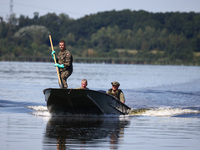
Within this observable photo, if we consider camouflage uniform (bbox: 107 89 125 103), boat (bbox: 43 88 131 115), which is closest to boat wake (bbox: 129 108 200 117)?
camouflage uniform (bbox: 107 89 125 103)

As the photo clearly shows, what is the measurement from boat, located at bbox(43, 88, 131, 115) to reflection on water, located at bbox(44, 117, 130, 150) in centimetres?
50

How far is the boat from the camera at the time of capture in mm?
18672

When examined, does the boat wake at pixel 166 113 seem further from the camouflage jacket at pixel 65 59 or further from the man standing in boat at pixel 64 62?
the camouflage jacket at pixel 65 59

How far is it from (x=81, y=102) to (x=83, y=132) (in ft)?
13.7

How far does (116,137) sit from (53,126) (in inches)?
116

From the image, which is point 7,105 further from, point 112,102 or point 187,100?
point 187,100

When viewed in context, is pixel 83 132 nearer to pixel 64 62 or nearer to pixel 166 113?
pixel 64 62

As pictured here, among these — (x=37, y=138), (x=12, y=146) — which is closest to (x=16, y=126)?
(x=37, y=138)

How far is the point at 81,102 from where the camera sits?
1925 centimetres

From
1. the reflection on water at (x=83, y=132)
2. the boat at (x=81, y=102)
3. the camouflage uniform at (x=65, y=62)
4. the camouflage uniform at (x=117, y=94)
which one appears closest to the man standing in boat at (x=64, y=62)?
the camouflage uniform at (x=65, y=62)

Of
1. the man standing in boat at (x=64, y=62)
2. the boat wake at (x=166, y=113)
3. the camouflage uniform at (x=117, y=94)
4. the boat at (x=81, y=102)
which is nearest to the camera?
the man standing in boat at (x=64, y=62)

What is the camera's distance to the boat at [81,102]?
735 inches

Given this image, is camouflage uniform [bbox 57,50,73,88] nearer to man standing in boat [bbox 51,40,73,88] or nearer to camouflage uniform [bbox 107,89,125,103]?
man standing in boat [bbox 51,40,73,88]

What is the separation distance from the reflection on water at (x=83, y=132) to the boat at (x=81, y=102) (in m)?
0.50
